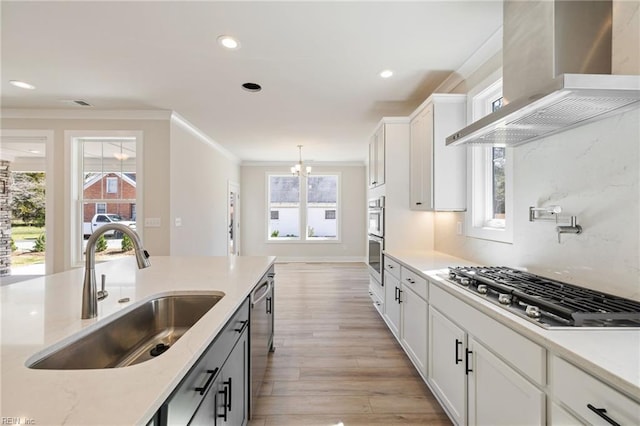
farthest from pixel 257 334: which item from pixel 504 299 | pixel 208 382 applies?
pixel 504 299

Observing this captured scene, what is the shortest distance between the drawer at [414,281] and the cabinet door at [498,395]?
2.06ft

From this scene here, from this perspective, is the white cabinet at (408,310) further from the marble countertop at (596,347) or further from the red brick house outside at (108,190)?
the red brick house outside at (108,190)

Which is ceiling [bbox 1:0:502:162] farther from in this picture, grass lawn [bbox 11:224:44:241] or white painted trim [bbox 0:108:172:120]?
grass lawn [bbox 11:224:44:241]

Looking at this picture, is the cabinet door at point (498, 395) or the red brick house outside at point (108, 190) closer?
the cabinet door at point (498, 395)

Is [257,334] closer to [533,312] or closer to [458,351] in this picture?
[458,351]

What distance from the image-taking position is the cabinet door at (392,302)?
2707 mm

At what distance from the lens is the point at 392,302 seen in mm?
2896

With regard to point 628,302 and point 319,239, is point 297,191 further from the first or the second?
point 628,302

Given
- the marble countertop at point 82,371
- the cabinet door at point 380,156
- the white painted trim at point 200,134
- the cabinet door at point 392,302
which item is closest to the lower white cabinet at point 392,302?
the cabinet door at point 392,302

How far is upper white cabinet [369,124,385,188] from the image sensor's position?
136 inches

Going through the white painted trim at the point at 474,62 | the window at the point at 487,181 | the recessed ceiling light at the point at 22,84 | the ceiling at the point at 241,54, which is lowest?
the window at the point at 487,181

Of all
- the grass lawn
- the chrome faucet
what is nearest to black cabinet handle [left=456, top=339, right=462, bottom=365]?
the chrome faucet

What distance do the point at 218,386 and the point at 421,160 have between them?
2679 millimetres

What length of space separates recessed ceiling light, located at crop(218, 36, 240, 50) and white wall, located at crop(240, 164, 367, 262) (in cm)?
530
